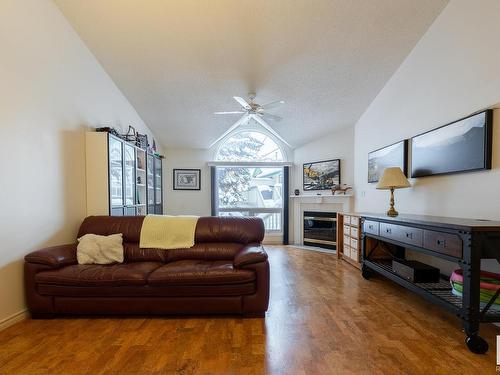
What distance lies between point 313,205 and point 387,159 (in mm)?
2185

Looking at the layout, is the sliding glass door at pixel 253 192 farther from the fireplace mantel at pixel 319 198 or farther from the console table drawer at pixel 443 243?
the console table drawer at pixel 443 243

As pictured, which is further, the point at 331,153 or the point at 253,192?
the point at 253,192

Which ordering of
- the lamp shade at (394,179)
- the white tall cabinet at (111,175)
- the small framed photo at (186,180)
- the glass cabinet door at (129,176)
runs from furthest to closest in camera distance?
the small framed photo at (186,180), the glass cabinet door at (129,176), the white tall cabinet at (111,175), the lamp shade at (394,179)

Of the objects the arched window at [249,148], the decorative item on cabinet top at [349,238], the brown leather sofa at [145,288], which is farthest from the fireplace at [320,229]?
the brown leather sofa at [145,288]

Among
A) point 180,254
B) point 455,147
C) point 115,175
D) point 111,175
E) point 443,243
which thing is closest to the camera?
point 443,243

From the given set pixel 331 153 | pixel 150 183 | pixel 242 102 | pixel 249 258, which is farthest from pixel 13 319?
pixel 331 153

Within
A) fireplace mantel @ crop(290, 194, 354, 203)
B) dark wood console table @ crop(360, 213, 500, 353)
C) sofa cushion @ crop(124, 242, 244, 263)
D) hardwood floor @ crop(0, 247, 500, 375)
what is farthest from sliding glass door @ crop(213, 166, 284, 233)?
dark wood console table @ crop(360, 213, 500, 353)

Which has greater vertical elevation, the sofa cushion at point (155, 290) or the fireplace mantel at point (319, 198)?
the fireplace mantel at point (319, 198)

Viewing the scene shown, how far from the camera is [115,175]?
343 cm

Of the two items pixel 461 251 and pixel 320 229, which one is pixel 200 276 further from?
pixel 320 229

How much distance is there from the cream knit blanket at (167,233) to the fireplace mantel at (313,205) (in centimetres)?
319

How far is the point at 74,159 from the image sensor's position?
307cm

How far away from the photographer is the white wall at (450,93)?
2186mm

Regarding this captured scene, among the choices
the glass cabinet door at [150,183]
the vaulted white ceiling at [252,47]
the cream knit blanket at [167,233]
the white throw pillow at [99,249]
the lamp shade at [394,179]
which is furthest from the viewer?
the glass cabinet door at [150,183]
